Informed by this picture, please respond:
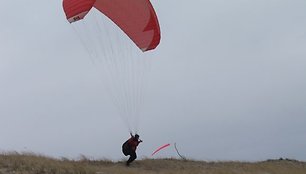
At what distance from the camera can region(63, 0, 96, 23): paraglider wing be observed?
1509 centimetres

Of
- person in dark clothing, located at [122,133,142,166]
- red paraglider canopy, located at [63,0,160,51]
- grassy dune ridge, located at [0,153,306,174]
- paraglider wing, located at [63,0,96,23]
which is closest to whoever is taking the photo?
paraglider wing, located at [63,0,96,23]

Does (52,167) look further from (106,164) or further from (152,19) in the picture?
(152,19)

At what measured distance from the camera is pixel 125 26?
17.9 metres

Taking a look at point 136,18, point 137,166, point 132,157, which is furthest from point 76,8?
point 137,166

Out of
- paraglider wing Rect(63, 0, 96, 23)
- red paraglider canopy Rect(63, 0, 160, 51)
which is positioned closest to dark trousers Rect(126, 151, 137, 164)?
red paraglider canopy Rect(63, 0, 160, 51)

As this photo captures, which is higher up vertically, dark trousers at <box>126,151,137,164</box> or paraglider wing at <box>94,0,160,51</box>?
paraglider wing at <box>94,0,160,51</box>

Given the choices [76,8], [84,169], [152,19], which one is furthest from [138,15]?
[84,169]

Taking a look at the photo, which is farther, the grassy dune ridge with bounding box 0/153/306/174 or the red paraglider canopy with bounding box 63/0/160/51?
the red paraglider canopy with bounding box 63/0/160/51

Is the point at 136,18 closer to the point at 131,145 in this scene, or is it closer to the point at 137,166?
the point at 131,145

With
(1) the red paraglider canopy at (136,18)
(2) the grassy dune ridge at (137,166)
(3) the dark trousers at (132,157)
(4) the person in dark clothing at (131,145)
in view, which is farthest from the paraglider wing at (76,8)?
(3) the dark trousers at (132,157)

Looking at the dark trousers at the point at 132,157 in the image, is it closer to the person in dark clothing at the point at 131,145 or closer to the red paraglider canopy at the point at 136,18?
the person in dark clothing at the point at 131,145

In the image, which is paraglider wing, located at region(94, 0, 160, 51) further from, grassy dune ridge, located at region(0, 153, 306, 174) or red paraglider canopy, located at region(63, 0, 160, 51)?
grassy dune ridge, located at region(0, 153, 306, 174)

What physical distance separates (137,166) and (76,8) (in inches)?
262

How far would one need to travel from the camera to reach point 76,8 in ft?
50.0
